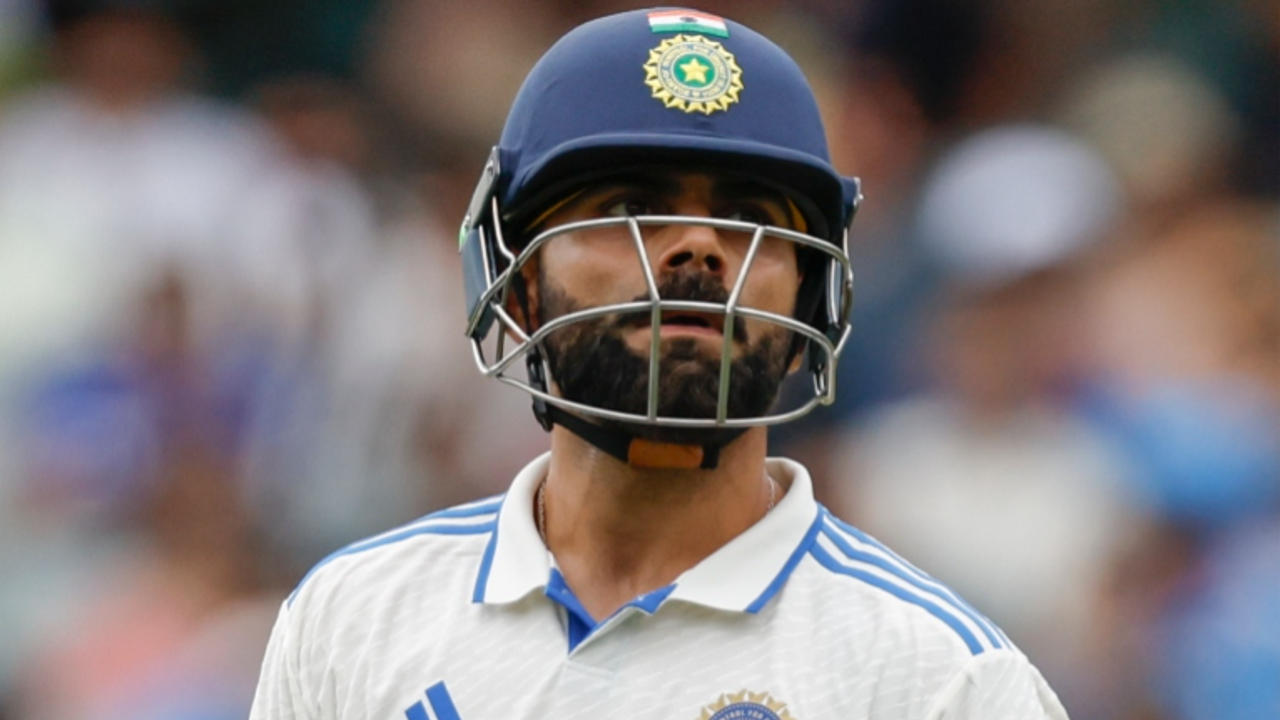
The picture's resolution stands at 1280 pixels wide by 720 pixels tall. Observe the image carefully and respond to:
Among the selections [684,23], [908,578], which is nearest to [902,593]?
[908,578]

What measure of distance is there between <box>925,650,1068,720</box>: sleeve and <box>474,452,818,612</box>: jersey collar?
0.24 m

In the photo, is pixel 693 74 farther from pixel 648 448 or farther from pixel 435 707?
pixel 435 707

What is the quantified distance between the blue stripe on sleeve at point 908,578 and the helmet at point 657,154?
186mm

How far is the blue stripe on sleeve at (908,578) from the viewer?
2.01 metres

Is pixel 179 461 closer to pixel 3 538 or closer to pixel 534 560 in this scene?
pixel 3 538

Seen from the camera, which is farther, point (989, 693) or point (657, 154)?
point (657, 154)

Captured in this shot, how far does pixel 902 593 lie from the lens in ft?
6.70

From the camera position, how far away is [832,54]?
470cm

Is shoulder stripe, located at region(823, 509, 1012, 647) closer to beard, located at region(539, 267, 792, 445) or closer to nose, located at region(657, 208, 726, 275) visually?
beard, located at region(539, 267, 792, 445)

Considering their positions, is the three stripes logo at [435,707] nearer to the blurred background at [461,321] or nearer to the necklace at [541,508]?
the necklace at [541,508]

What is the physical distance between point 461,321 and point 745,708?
2.52 m

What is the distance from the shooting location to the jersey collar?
6.68ft

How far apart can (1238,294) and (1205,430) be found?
39 cm

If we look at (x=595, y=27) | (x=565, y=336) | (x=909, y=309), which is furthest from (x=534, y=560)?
(x=909, y=309)
